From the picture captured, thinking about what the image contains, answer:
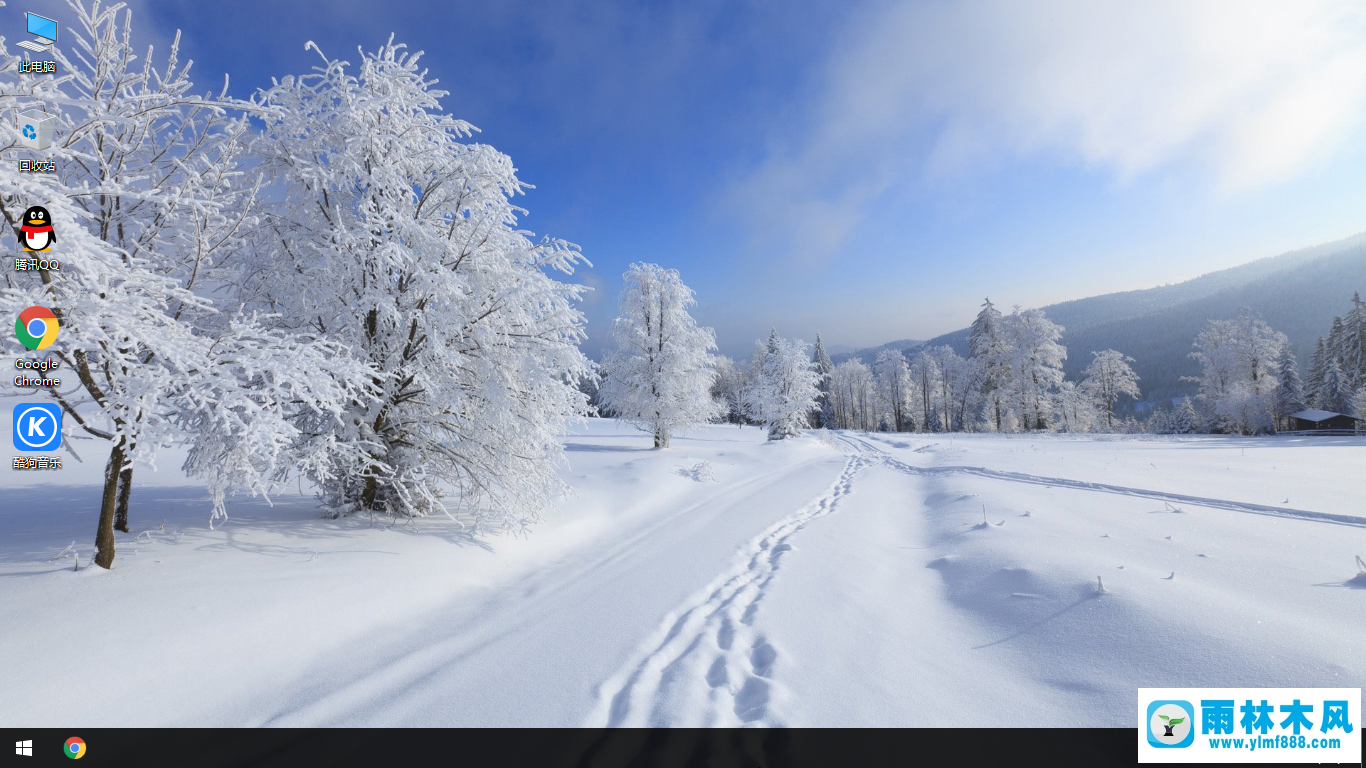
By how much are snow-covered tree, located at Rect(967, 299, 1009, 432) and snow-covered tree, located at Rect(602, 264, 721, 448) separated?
28425 millimetres

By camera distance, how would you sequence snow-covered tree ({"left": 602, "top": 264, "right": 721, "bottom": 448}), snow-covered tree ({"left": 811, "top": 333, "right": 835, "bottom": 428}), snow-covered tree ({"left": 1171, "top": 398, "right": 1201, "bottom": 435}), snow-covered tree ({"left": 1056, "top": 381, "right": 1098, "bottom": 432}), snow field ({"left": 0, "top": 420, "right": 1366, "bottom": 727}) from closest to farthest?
snow field ({"left": 0, "top": 420, "right": 1366, "bottom": 727}), snow-covered tree ({"left": 602, "top": 264, "right": 721, "bottom": 448}), snow-covered tree ({"left": 1171, "top": 398, "right": 1201, "bottom": 435}), snow-covered tree ({"left": 1056, "top": 381, "right": 1098, "bottom": 432}), snow-covered tree ({"left": 811, "top": 333, "right": 835, "bottom": 428})

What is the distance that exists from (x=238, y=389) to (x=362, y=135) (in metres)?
4.40

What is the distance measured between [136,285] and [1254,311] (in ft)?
498

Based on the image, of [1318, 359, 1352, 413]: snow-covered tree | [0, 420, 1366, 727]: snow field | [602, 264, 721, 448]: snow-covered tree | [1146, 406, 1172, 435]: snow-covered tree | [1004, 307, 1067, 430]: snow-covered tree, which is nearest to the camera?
[0, 420, 1366, 727]: snow field

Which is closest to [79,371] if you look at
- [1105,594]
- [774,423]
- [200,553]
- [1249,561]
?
[200,553]

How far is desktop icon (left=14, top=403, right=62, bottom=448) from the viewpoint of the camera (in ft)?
11.6

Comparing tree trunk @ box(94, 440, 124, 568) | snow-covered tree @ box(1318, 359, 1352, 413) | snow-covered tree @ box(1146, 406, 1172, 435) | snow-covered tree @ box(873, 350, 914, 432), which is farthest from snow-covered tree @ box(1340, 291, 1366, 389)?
tree trunk @ box(94, 440, 124, 568)

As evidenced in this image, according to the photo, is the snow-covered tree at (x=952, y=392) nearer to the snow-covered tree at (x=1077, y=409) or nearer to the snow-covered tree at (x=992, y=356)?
the snow-covered tree at (x=1077, y=409)

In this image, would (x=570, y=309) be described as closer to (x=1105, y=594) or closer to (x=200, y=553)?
(x=200, y=553)

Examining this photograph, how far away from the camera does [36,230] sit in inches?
137

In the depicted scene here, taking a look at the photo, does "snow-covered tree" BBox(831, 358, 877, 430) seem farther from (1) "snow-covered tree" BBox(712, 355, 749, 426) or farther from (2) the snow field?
(2) the snow field
